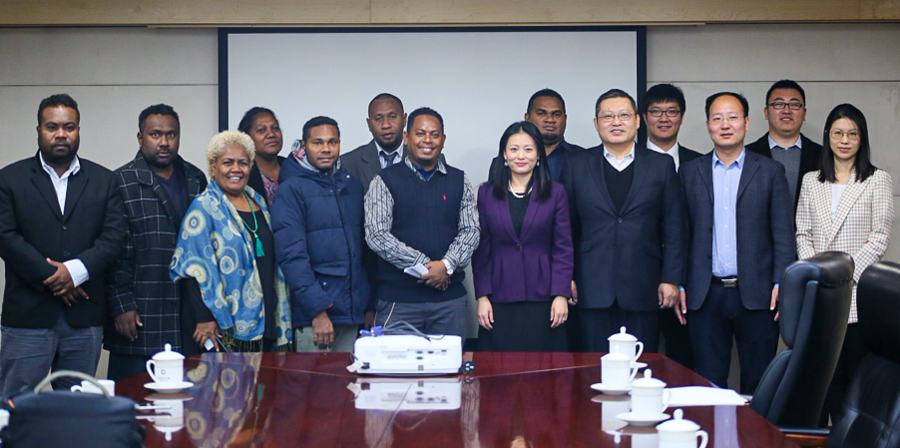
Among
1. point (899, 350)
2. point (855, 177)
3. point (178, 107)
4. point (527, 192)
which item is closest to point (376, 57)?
point (178, 107)

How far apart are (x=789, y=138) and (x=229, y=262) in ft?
9.46

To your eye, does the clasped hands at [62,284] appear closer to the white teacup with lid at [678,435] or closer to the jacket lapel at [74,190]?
the jacket lapel at [74,190]

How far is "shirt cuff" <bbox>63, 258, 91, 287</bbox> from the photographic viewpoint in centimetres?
416

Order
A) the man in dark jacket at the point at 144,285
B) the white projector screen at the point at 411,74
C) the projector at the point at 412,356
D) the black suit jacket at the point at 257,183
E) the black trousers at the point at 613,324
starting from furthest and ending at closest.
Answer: the white projector screen at the point at 411,74
the black suit jacket at the point at 257,183
the black trousers at the point at 613,324
the man in dark jacket at the point at 144,285
the projector at the point at 412,356

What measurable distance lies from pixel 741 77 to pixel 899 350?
3.53 m

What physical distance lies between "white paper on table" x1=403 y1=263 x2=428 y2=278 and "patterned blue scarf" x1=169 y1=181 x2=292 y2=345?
664 millimetres

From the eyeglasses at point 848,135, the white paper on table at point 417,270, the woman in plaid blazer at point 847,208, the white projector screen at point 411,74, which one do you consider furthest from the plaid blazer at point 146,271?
the eyeglasses at point 848,135

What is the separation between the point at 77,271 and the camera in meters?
4.17

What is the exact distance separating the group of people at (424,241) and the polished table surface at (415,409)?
1.15 m

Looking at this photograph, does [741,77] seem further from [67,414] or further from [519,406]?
[67,414]

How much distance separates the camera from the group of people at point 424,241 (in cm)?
425

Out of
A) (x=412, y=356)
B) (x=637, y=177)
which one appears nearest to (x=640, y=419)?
(x=412, y=356)

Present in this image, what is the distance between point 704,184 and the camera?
4.66 m

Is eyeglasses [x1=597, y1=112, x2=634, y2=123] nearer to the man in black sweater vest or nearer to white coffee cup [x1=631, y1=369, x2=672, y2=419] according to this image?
the man in black sweater vest
